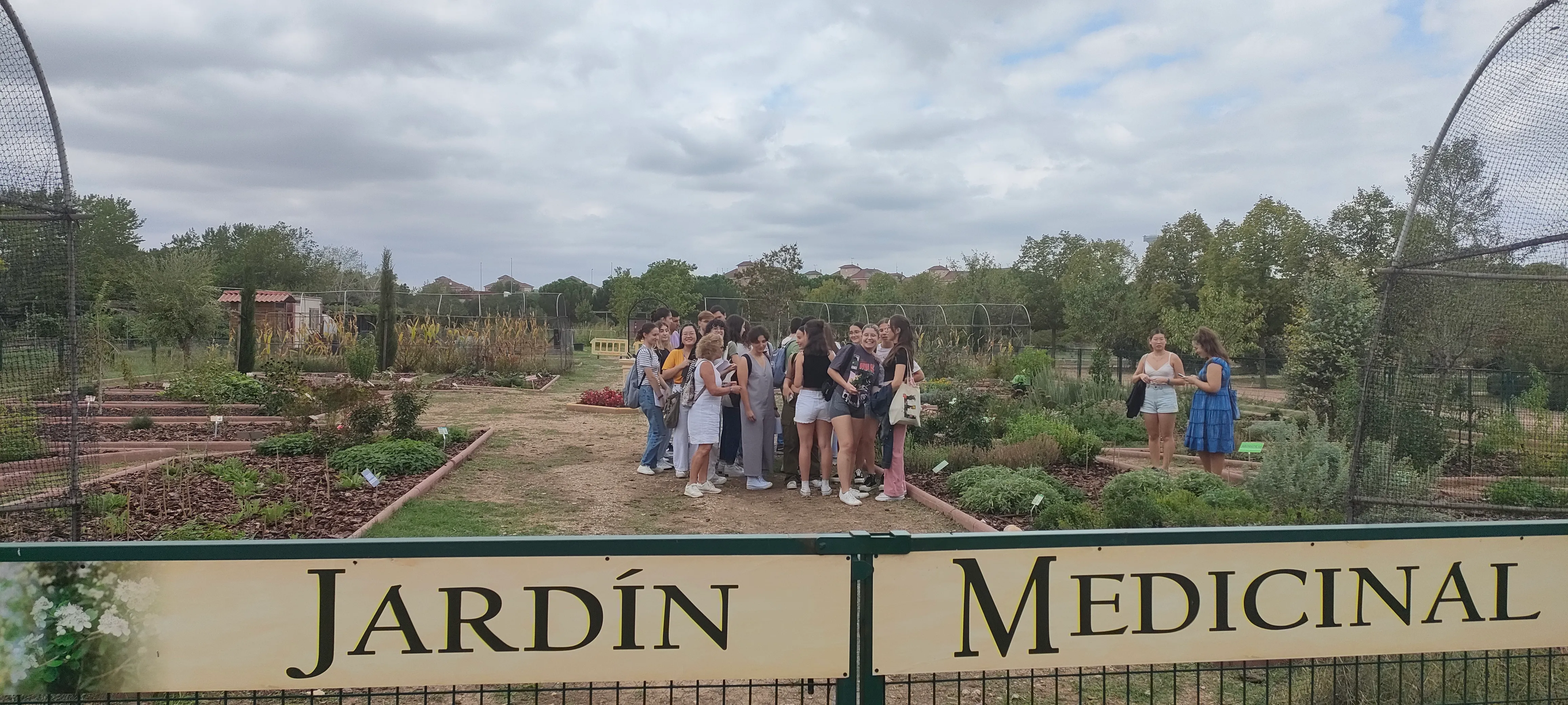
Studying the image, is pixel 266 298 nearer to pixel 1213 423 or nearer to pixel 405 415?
pixel 405 415

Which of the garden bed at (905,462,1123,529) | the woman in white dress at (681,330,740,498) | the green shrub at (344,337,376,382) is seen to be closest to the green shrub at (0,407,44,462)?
the woman in white dress at (681,330,740,498)

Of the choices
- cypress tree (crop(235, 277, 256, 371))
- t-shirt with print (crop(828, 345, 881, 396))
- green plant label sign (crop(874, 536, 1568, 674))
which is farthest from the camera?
cypress tree (crop(235, 277, 256, 371))

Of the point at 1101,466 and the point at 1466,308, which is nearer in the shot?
the point at 1466,308

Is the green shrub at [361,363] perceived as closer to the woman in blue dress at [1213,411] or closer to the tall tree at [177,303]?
the tall tree at [177,303]

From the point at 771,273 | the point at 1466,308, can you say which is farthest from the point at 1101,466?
the point at 771,273

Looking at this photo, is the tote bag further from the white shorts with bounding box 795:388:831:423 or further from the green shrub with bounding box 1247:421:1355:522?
the green shrub with bounding box 1247:421:1355:522

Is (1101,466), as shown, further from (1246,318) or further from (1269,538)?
(1246,318)

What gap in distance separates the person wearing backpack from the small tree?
9.73m

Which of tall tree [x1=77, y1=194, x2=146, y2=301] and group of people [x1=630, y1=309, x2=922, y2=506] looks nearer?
group of people [x1=630, y1=309, x2=922, y2=506]

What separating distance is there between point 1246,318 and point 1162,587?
3158 cm

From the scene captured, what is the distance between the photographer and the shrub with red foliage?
55.2 feet

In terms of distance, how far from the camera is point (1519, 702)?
338 centimetres

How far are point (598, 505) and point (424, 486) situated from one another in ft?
5.66

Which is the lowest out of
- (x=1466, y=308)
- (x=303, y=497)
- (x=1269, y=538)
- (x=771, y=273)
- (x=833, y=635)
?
(x=303, y=497)
